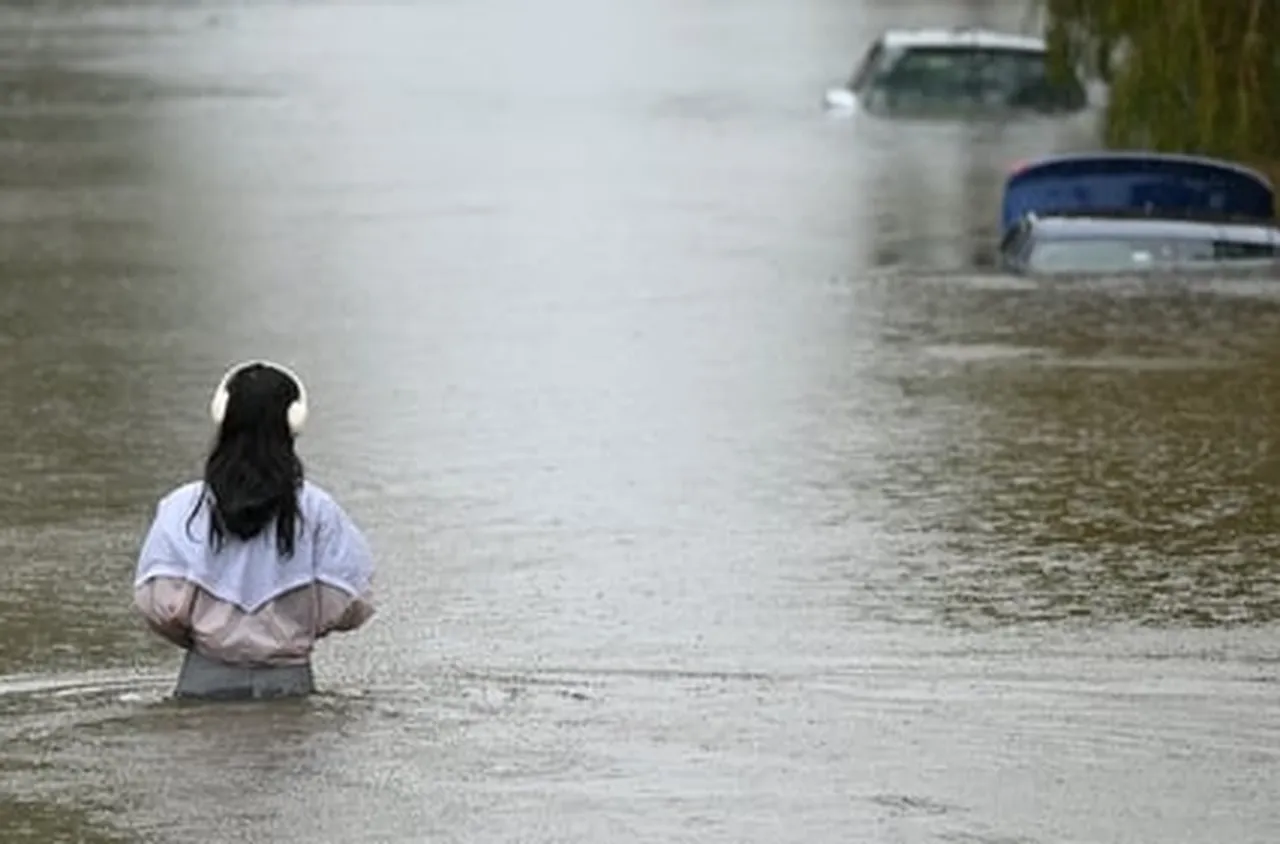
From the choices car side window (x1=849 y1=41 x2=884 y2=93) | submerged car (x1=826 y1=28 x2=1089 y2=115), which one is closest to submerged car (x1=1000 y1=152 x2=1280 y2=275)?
submerged car (x1=826 y1=28 x2=1089 y2=115)

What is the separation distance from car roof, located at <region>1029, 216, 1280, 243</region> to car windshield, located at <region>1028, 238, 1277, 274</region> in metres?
0.04

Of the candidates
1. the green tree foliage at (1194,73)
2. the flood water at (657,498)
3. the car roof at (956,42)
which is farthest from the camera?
the car roof at (956,42)

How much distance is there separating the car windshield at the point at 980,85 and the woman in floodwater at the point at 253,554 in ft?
104

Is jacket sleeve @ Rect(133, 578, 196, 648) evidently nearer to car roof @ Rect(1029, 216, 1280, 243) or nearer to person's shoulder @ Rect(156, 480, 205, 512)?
person's shoulder @ Rect(156, 480, 205, 512)

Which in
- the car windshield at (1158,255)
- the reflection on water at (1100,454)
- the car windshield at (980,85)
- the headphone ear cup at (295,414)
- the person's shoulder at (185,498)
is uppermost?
the headphone ear cup at (295,414)

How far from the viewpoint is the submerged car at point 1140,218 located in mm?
25297

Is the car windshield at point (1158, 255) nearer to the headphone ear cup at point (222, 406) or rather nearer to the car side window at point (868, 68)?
the headphone ear cup at point (222, 406)

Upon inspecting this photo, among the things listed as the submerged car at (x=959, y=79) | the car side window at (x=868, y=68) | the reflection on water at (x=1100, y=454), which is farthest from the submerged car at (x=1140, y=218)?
the car side window at (x=868, y=68)

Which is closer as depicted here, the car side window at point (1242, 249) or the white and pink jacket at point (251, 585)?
the white and pink jacket at point (251, 585)

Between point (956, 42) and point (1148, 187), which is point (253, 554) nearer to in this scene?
point (1148, 187)

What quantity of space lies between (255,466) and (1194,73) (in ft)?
56.3

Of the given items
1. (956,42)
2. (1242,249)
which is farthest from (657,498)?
(956,42)

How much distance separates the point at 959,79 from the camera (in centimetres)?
4162

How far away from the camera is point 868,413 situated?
760 inches
